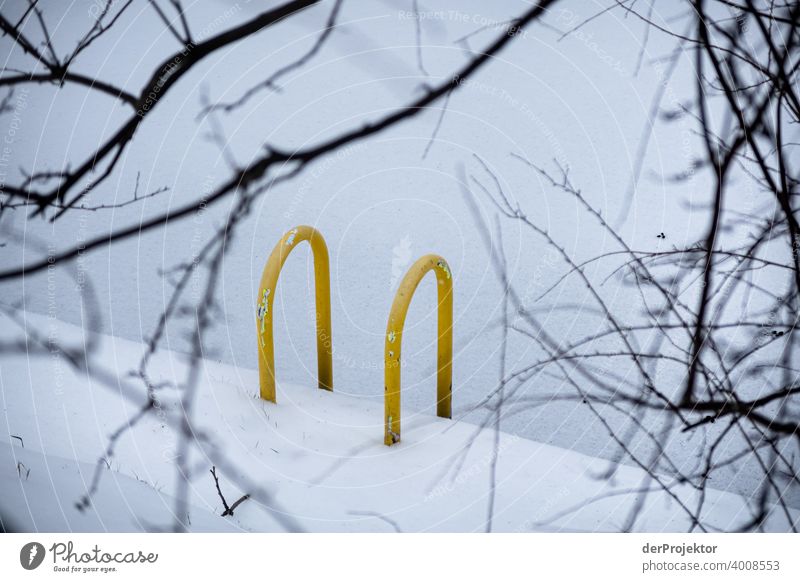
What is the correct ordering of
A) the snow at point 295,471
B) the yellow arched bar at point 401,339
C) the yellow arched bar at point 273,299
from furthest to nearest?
the yellow arched bar at point 273,299 → the yellow arched bar at point 401,339 → the snow at point 295,471

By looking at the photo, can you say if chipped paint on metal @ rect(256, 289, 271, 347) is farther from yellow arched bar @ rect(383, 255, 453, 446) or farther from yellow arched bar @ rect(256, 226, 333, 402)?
yellow arched bar @ rect(383, 255, 453, 446)

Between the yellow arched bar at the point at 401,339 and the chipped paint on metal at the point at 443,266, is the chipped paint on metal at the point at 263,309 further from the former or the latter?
the chipped paint on metal at the point at 443,266

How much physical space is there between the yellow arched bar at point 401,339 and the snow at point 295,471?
7cm

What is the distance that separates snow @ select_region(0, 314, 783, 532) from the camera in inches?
70.9

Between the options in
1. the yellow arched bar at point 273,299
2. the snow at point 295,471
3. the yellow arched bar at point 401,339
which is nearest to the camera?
the snow at point 295,471

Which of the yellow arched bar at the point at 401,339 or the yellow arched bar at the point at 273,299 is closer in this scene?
the yellow arched bar at the point at 401,339

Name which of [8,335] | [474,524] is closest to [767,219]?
[474,524]

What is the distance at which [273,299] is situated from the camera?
6.77ft

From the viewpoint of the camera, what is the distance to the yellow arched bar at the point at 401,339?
75.9 inches

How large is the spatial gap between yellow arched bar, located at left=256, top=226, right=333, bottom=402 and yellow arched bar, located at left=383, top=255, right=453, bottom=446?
13.1 inches

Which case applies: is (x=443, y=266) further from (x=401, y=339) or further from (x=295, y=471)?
(x=295, y=471)

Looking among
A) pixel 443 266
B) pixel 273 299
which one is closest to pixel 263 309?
pixel 273 299

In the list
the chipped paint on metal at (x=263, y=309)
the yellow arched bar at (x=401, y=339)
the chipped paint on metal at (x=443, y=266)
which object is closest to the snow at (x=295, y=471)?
the yellow arched bar at (x=401, y=339)
